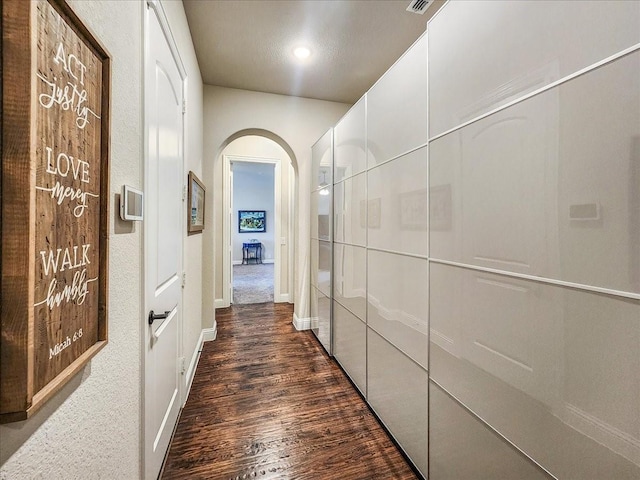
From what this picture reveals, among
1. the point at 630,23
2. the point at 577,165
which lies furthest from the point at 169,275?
the point at 630,23

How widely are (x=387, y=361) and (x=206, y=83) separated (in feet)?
10.9

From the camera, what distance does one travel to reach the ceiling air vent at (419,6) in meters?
2.02

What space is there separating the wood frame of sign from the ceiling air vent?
210cm

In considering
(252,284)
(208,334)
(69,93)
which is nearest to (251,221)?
(252,284)

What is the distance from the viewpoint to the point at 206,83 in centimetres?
324

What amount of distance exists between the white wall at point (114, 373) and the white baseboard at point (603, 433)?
128 centimetres

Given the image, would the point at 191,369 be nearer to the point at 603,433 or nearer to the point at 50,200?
the point at 50,200

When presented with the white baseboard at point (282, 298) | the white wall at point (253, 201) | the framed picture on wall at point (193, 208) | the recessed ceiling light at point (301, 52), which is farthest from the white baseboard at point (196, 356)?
the white wall at point (253, 201)

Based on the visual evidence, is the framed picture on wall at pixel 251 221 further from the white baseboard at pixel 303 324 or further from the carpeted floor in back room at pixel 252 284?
the white baseboard at pixel 303 324

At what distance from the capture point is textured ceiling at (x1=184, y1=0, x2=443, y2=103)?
2.11m

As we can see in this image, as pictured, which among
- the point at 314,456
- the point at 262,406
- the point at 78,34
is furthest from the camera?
the point at 262,406

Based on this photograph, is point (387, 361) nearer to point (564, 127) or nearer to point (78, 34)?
point (564, 127)

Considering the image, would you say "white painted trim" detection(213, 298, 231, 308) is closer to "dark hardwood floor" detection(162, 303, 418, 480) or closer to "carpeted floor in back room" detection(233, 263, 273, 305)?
"carpeted floor in back room" detection(233, 263, 273, 305)

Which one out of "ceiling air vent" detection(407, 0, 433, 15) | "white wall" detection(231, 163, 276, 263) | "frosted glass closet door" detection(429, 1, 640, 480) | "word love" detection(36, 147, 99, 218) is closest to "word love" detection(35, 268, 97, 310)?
"word love" detection(36, 147, 99, 218)
